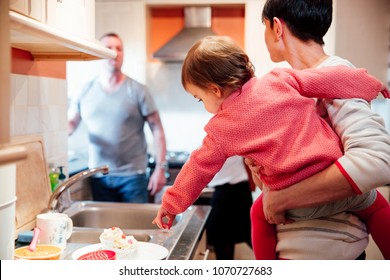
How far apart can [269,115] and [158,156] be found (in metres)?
1.26

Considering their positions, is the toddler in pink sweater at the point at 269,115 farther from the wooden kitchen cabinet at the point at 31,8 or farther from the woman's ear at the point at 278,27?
the wooden kitchen cabinet at the point at 31,8

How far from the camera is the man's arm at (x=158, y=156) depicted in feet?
6.42

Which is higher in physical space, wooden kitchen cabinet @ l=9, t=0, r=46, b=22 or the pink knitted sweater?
wooden kitchen cabinet @ l=9, t=0, r=46, b=22

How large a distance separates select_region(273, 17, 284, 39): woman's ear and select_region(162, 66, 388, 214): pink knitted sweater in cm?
11

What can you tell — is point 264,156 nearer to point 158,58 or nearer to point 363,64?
point 363,64

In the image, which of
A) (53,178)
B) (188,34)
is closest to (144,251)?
(53,178)

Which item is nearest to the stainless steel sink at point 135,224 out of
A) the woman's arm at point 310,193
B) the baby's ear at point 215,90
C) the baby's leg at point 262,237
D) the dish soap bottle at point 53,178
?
the dish soap bottle at point 53,178

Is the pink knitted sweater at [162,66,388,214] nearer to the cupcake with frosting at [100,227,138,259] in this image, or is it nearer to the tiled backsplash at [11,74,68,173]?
the cupcake with frosting at [100,227,138,259]

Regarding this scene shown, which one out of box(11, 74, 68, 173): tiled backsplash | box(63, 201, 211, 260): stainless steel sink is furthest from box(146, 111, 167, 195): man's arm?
box(11, 74, 68, 173): tiled backsplash

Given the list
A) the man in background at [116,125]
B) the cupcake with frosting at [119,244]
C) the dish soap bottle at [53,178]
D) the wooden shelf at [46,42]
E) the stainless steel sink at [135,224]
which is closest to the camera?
the wooden shelf at [46,42]

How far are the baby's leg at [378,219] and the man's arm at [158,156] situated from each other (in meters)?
1.03

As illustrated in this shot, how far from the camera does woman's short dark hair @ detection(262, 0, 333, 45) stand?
998 mm

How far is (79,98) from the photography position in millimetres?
1959
